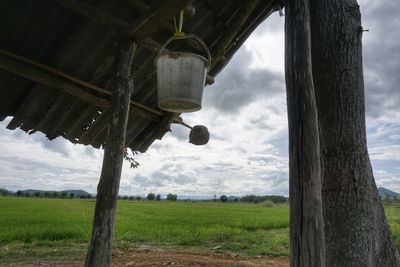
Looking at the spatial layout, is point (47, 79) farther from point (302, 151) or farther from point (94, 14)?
point (302, 151)

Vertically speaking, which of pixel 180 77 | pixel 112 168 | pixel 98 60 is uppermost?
Answer: pixel 98 60

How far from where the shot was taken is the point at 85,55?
144 inches

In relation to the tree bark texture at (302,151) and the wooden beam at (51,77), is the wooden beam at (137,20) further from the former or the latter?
the tree bark texture at (302,151)

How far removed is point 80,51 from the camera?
360cm

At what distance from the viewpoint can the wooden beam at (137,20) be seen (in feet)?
9.12

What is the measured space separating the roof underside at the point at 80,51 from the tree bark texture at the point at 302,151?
4.11ft

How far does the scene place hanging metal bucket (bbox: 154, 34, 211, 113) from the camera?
8.15ft

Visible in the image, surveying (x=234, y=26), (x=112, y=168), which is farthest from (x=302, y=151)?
(x=234, y=26)

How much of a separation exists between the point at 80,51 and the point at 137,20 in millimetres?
908

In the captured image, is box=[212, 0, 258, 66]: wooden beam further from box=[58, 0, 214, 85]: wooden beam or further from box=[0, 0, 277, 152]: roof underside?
box=[58, 0, 214, 85]: wooden beam

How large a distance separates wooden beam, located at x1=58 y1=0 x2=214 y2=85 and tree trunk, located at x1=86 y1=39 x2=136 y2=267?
0.41 feet

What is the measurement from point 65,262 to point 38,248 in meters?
1.74

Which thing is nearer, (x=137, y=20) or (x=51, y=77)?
(x=137, y=20)

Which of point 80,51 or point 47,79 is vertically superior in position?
point 80,51
